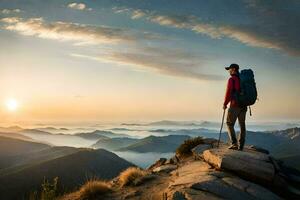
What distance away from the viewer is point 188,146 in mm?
22312

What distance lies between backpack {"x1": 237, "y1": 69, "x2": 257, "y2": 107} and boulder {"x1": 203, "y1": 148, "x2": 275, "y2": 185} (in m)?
2.46

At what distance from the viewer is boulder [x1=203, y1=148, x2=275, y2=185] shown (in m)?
14.9

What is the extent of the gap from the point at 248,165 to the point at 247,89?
11.6 feet

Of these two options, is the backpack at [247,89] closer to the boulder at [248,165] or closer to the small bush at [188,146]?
the boulder at [248,165]

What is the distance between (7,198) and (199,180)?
20441 centimetres

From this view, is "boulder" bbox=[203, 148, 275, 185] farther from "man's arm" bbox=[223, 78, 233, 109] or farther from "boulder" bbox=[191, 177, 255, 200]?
"man's arm" bbox=[223, 78, 233, 109]

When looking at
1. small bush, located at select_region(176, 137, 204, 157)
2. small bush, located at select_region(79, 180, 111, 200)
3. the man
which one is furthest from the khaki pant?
small bush, located at select_region(79, 180, 111, 200)

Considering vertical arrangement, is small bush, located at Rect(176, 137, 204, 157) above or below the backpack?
below

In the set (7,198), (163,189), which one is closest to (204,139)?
(163,189)

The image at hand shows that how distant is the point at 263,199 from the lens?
1304cm

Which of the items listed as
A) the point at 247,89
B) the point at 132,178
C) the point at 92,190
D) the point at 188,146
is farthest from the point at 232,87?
the point at 92,190

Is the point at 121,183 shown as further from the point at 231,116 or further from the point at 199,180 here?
the point at 231,116

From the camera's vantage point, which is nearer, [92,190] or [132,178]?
[92,190]

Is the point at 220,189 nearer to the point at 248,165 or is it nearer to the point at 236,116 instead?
the point at 248,165
